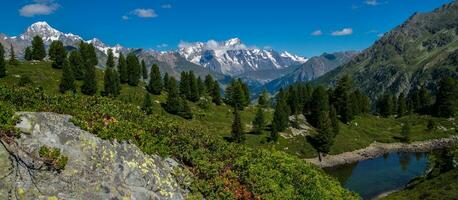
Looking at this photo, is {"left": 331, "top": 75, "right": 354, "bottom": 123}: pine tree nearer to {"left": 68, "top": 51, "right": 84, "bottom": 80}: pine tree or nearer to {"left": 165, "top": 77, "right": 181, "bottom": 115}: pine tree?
{"left": 165, "top": 77, "right": 181, "bottom": 115}: pine tree

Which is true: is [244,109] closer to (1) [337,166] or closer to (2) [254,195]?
(1) [337,166]

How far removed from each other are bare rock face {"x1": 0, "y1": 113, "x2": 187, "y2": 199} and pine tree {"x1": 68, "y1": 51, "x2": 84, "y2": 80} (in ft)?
467

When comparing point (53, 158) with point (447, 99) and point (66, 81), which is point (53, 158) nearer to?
point (66, 81)

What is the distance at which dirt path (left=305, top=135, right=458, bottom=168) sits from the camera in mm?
132125

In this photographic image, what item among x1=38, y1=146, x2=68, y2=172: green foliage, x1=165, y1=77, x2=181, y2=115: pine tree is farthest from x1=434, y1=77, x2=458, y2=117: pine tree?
x1=38, y1=146, x2=68, y2=172: green foliage

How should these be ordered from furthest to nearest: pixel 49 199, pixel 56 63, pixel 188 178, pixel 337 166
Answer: pixel 56 63
pixel 337 166
pixel 188 178
pixel 49 199

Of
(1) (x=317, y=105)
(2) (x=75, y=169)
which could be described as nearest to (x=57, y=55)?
(1) (x=317, y=105)

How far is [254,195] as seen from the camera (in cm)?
2216

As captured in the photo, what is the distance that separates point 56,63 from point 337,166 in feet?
367

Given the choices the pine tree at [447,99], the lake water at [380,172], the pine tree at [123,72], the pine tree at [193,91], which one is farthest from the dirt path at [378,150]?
the pine tree at [123,72]

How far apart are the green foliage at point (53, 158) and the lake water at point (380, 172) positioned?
87.2m

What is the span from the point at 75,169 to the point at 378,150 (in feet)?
475

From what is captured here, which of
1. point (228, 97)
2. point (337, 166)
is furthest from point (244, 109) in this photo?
point (337, 166)

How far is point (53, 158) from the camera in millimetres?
15789
